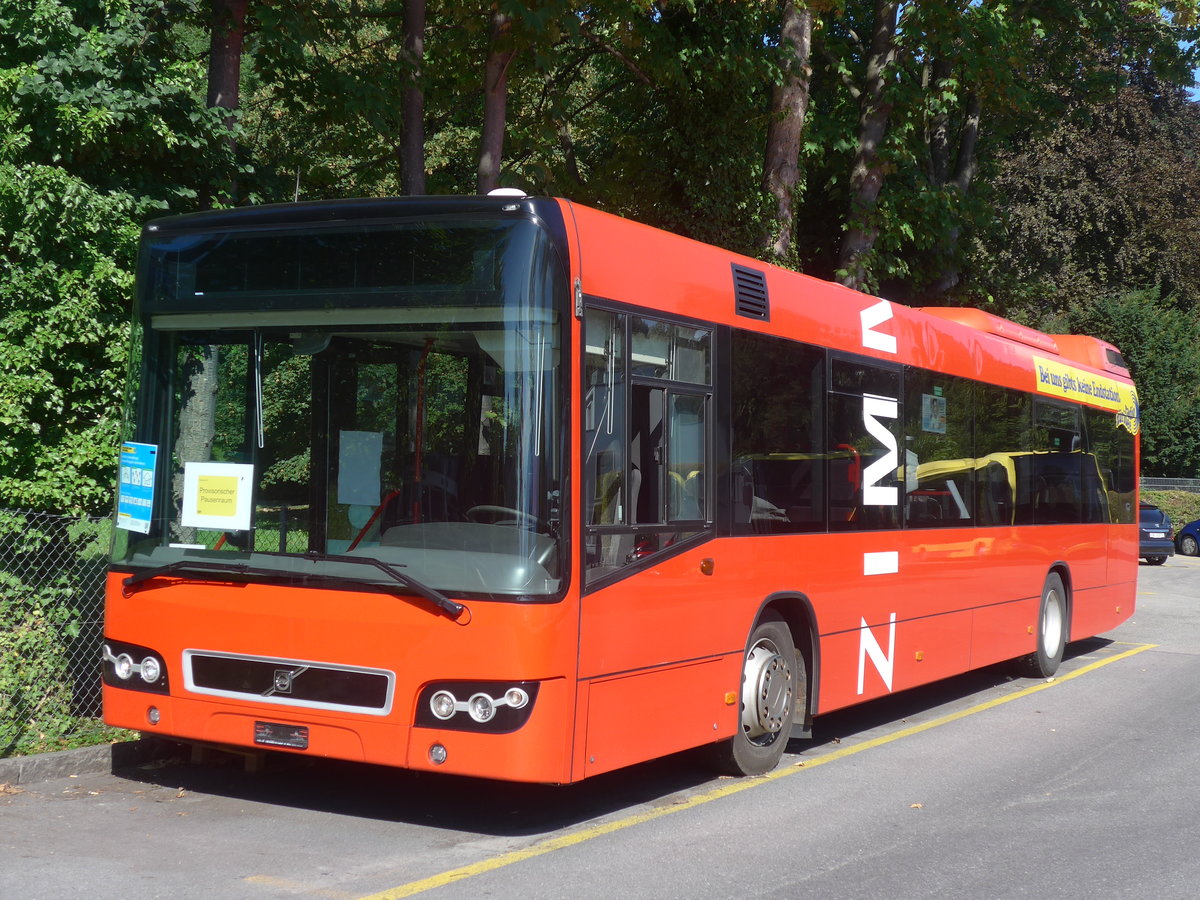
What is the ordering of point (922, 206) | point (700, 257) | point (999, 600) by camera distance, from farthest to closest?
point (922, 206) → point (999, 600) → point (700, 257)

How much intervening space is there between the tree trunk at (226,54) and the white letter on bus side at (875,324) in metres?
5.18

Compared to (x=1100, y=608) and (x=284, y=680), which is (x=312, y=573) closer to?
(x=284, y=680)

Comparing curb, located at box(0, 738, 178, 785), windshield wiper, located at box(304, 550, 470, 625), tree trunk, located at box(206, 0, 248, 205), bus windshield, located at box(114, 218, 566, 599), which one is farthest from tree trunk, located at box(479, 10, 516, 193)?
windshield wiper, located at box(304, 550, 470, 625)

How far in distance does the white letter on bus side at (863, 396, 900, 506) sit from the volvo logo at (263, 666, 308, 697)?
450 cm

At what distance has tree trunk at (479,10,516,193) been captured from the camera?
510 inches

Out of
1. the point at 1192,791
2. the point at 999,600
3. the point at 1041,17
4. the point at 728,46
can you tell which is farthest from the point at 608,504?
the point at 1041,17

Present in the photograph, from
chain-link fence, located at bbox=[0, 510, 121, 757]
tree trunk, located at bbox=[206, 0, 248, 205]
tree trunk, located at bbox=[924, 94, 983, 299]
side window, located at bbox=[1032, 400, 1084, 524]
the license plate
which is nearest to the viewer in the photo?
the license plate

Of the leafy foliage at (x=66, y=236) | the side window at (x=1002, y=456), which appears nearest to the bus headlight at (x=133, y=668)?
the leafy foliage at (x=66, y=236)

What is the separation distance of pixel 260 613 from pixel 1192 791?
5.59 metres

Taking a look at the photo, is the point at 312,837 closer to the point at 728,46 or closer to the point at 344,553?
the point at 344,553

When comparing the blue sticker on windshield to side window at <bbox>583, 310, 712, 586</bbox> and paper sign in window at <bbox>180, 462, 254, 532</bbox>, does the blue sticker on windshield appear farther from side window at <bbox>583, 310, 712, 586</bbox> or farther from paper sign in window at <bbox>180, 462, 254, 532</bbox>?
side window at <bbox>583, 310, 712, 586</bbox>

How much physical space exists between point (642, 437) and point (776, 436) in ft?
5.26

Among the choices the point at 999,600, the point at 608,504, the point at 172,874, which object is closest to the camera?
the point at 172,874

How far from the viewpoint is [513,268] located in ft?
20.7
